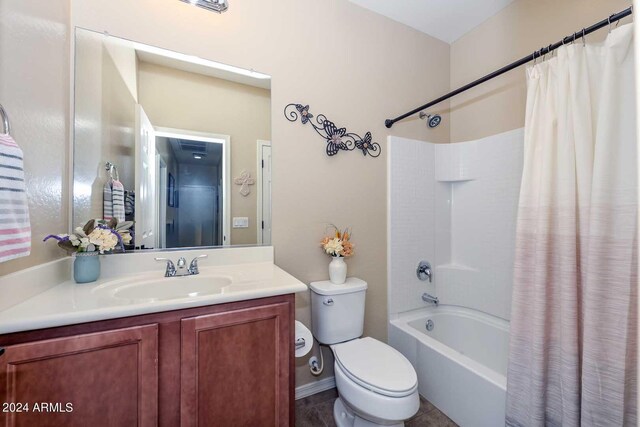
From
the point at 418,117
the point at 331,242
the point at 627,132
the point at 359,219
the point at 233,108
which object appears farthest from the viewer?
the point at 418,117

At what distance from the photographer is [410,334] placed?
1762 millimetres

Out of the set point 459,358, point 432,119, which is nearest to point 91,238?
point 459,358

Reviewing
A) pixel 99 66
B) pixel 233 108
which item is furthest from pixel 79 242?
pixel 233 108

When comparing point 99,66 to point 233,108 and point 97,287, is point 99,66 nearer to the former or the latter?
point 233,108

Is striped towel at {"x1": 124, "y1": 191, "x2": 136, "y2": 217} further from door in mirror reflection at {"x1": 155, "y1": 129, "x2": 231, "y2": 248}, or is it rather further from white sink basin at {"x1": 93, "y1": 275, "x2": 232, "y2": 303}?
white sink basin at {"x1": 93, "y1": 275, "x2": 232, "y2": 303}

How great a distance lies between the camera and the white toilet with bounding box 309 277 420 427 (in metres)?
1.13

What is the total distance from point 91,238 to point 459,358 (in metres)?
1.94

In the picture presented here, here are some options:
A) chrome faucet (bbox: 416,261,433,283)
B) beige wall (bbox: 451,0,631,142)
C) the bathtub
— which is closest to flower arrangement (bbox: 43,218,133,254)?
the bathtub

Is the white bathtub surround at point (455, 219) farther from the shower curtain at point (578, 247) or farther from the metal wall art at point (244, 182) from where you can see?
the metal wall art at point (244, 182)

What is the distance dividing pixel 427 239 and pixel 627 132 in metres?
1.30

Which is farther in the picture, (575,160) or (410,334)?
(410,334)

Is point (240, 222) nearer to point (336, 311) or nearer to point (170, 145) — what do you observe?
point (170, 145)

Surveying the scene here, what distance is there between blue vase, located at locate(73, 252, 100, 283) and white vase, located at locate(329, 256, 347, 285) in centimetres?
120

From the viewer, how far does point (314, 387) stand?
5.62ft
